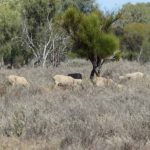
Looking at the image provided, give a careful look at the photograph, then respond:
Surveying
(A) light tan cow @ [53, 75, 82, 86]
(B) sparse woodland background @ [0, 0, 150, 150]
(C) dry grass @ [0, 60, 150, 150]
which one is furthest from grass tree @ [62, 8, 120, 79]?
(C) dry grass @ [0, 60, 150, 150]

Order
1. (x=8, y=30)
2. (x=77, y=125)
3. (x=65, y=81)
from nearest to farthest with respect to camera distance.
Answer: (x=77, y=125), (x=65, y=81), (x=8, y=30)

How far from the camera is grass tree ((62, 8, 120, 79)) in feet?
66.4

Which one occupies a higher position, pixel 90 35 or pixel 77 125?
pixel 77 125

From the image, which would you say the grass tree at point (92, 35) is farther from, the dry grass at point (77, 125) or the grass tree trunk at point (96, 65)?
the dry grass at point (77, 125)

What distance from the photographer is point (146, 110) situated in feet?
29.3

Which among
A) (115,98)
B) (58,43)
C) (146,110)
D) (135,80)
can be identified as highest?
(146,110)

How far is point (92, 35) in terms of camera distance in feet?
66.5

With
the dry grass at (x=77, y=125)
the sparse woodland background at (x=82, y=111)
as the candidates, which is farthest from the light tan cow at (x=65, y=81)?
the dry grass at (x=77, y=125)

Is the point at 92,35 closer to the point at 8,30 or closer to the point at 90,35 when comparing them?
the point at 90,35

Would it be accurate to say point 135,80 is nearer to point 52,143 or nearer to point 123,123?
point 123,123

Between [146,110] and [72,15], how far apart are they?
1219 cm

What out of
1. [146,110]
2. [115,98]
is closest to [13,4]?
[115,98]

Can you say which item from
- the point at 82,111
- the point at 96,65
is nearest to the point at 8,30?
the point at 96,65

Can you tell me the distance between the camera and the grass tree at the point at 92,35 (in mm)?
20250
